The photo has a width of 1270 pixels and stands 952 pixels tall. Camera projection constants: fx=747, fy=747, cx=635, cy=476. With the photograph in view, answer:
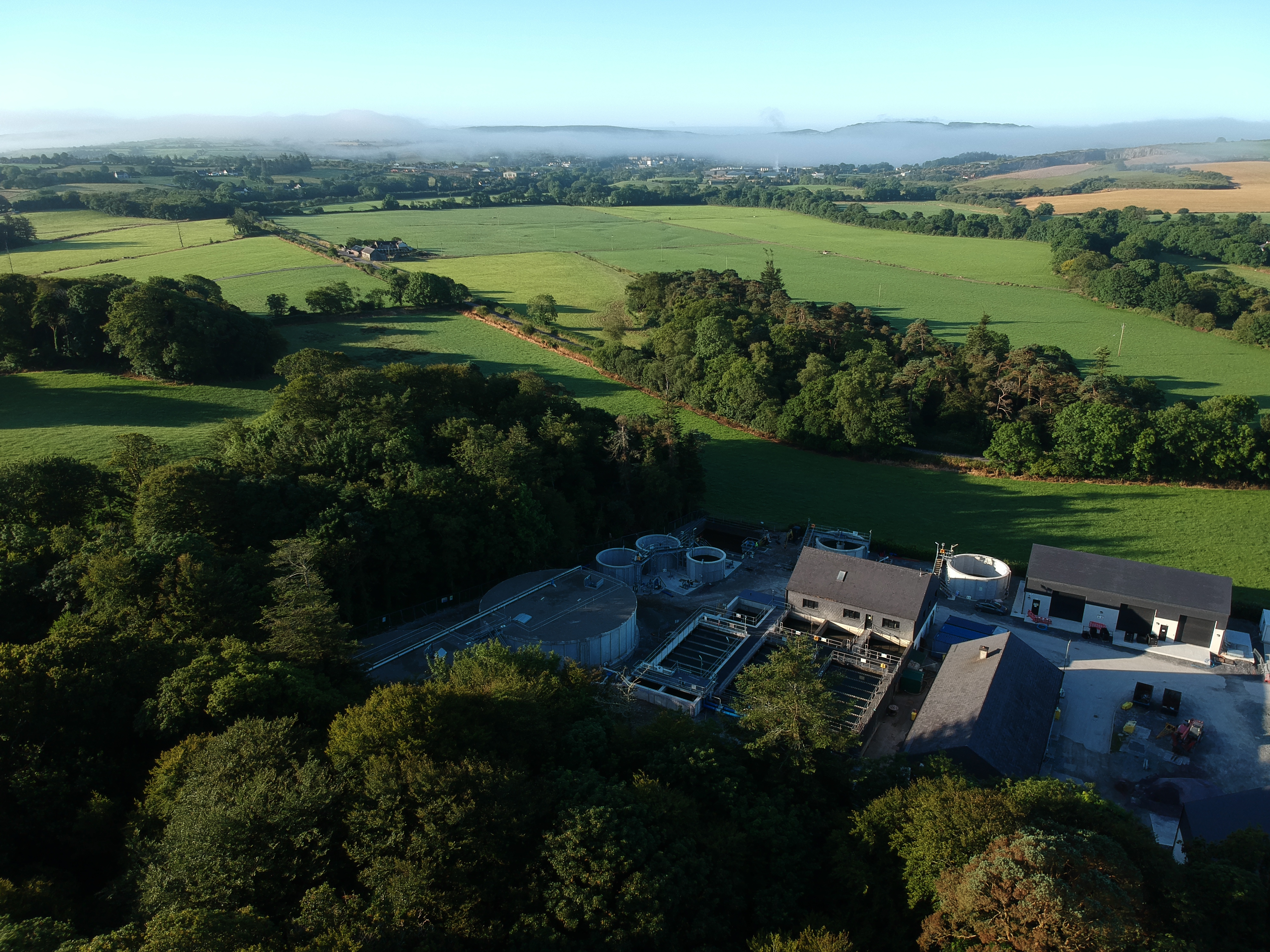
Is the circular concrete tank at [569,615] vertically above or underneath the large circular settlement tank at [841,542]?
above

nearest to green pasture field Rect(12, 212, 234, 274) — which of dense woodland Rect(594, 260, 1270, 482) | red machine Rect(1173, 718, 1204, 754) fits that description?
dense woodland Rect(594, 260, 1270, 482)

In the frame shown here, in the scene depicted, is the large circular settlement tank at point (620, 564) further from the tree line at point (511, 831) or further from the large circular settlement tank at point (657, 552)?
the tree line at point (511, 831)

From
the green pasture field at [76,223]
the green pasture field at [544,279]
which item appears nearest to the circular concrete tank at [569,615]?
the green pasture field at [544,279]

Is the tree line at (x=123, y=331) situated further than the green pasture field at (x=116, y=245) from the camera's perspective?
No

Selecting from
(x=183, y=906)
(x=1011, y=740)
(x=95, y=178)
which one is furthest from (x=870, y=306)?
(x=95, y=178)

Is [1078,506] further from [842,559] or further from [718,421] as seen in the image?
[718,421]

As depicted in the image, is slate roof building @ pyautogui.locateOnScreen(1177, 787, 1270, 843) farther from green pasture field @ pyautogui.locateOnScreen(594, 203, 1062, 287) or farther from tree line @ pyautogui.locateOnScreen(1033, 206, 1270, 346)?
green pasture field @ pyautogui.locateOnScreen(594, 203, 1062, 287)

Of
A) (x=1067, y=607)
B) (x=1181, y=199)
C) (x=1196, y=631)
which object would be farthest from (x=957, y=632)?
(x=1181, y=199)
